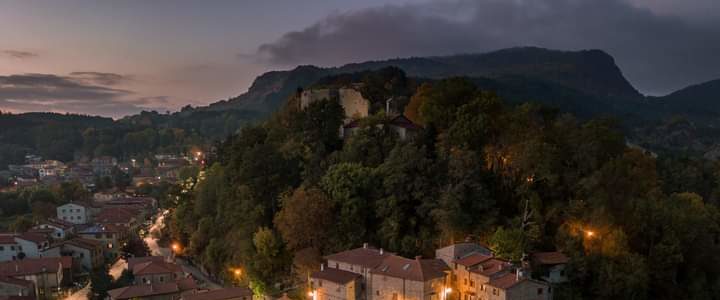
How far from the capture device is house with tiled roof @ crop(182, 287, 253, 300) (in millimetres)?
27641

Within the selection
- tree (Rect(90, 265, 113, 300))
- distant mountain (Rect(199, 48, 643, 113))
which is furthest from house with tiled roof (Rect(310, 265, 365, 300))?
distant mountain (Rect(199, 48, 643, 113))

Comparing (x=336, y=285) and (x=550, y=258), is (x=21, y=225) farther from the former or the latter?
(x=550, y=258)

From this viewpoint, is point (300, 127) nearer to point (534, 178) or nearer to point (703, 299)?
point (534, 178)

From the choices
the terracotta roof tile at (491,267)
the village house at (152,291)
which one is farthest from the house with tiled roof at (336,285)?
the village house at (152,291)

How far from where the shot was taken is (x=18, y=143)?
4621 inches

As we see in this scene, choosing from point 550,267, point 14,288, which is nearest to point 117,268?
point 14,288

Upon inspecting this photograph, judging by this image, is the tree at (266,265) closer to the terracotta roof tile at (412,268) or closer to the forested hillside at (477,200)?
the forested hillside at (477,200)

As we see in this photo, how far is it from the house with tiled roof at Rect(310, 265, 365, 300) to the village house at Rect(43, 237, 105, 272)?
23369 millimetres

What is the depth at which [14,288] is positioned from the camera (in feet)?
105

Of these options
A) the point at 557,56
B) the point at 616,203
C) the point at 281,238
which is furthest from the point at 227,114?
the point at 616,203

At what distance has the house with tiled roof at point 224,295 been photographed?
2764 cm

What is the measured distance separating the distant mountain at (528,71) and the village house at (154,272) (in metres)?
94.0

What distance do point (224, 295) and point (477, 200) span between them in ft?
49.8

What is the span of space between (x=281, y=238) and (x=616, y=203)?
64.6ft
